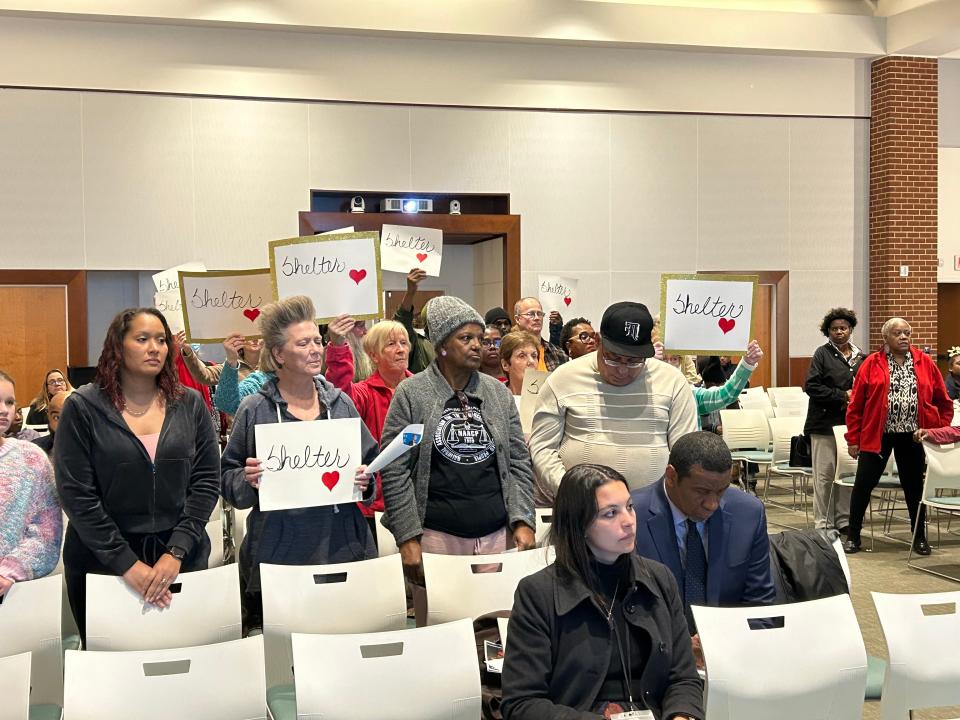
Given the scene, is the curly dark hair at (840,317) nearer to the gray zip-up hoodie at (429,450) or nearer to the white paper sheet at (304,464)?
the gray zip-up hoodie at (429,450)

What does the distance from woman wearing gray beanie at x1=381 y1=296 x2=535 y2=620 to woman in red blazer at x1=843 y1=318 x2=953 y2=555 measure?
14.3 feet

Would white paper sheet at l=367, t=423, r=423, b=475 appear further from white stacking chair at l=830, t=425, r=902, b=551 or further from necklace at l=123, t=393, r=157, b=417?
white stacking chair at l=830, t=425, r=902, b=551

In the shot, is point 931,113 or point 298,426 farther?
point 931,113

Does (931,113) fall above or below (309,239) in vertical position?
above

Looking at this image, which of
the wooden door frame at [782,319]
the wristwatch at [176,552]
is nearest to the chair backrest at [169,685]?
the wristwatch at [176,552]

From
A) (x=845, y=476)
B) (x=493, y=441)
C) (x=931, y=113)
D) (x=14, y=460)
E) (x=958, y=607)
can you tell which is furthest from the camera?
(x=931, y=113)

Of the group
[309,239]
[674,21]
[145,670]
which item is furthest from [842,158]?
[145,670]

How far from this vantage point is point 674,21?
37.8 feet

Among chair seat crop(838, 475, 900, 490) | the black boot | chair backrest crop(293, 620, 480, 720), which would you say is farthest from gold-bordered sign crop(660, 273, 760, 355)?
the black boot

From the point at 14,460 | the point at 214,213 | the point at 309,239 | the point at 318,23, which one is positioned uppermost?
the point at 318,23

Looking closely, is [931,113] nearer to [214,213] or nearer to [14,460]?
[214,213]

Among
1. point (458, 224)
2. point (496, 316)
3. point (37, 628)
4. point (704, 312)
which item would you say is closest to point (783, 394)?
point (458, 224)

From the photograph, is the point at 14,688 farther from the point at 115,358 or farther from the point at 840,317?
the point at 840,317

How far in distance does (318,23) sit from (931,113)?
7.65m
